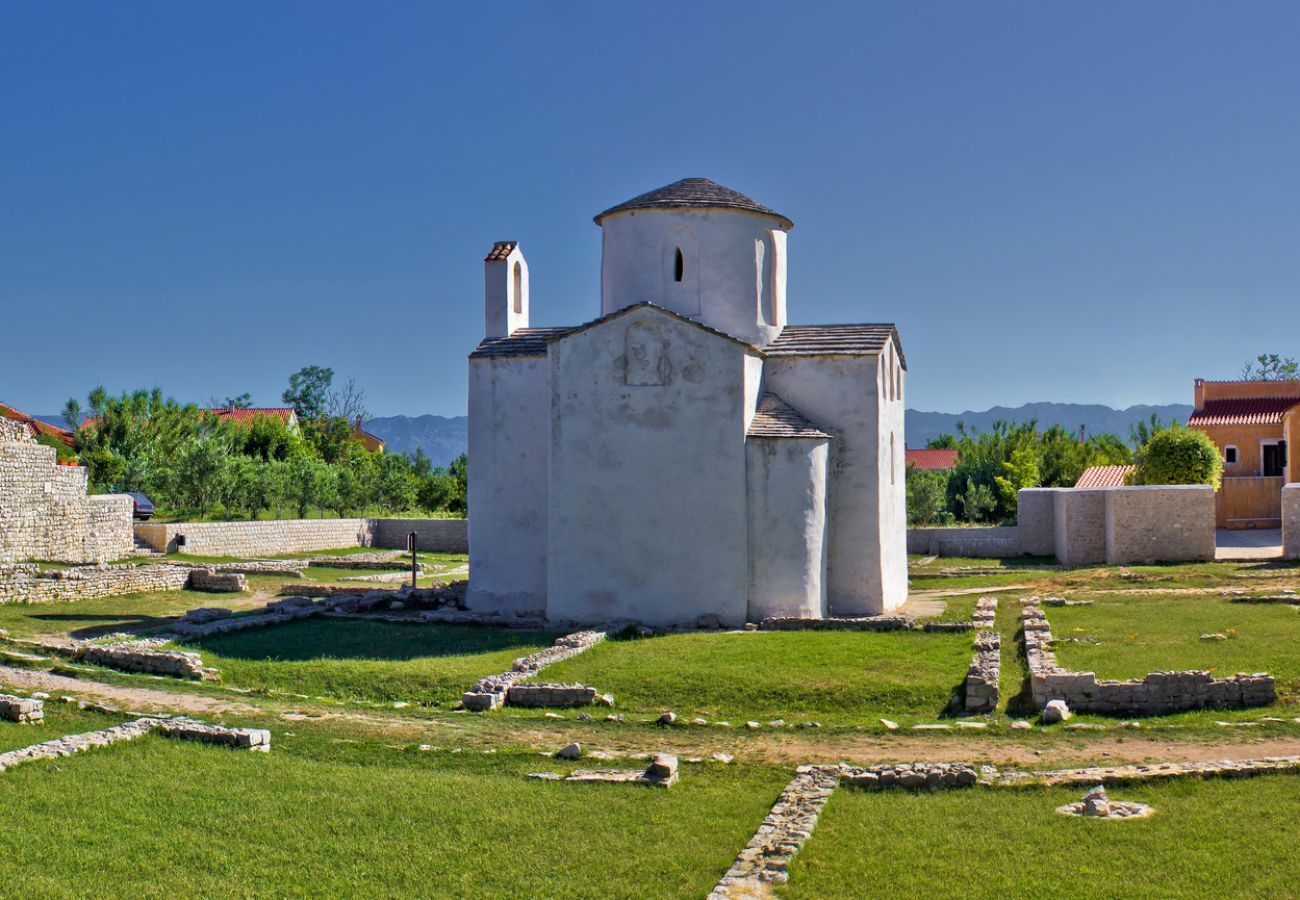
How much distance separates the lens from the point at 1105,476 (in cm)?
4356

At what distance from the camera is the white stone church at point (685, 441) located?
792 inches

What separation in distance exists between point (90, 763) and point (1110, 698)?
1023 cm

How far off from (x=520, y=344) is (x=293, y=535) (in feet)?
58.6

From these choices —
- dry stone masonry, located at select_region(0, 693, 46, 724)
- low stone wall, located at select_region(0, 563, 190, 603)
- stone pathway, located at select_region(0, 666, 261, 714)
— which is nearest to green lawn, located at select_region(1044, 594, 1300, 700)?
stone pathway, located at select_region(0, 666, 261, 714)

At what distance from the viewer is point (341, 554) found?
37.5 metres

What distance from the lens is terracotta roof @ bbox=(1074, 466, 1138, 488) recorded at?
42.6 meters

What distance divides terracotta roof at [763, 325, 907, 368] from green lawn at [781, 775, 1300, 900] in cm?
1285

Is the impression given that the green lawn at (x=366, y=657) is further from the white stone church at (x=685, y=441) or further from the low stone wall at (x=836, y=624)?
the low stone wall at (x=836, y=624)

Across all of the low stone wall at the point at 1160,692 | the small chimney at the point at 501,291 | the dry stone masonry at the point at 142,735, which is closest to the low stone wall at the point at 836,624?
the low stone wall at the point at 1160,692

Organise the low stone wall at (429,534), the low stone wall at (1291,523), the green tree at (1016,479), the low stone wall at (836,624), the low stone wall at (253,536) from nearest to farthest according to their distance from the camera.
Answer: the low stone wall at (836,624) → the low stone wall at (1291,523) → the low stone wall at (253,536) → the low stone wall at (429,534) → the green tree at (1016,479)

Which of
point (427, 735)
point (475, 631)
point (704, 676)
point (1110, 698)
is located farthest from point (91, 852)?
point (475, 631)

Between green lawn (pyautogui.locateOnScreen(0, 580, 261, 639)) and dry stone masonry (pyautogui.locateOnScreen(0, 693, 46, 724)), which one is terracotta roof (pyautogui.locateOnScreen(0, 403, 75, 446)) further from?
dry stone masonry (pyautogui.locateOnScreen(0, 693, 46, 724))

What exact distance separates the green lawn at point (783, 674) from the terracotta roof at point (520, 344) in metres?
6.85

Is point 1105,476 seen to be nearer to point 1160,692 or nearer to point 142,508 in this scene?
point 1160,692
